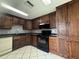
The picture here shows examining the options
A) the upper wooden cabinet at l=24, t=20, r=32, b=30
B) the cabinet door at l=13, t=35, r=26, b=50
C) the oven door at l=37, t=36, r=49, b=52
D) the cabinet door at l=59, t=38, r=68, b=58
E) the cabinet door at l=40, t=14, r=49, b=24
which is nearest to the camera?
the cabinet door at l=59, t=38, r=68, b=58

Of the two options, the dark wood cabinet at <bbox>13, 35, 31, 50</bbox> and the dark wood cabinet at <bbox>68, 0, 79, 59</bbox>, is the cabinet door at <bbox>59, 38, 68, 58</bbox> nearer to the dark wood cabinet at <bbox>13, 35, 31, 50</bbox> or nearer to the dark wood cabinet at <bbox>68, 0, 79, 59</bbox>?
the dark wood cabinet at <bbox>68, 0, 79, 59</bbox>

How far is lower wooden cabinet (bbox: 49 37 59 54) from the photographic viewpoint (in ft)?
12.5

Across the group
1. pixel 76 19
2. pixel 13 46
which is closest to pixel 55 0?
pixel 76 19

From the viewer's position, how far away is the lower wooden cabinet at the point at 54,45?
3.81 meters

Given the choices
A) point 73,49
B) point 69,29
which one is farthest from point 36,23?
point 73,49

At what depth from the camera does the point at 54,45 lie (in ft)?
13.0

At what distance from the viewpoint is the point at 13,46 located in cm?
453

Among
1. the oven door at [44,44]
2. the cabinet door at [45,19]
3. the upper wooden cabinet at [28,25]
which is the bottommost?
the oven door at [44,44]

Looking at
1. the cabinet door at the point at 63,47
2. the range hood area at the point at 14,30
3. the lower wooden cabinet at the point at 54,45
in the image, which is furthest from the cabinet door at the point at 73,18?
the range hood area at the point at 14,30

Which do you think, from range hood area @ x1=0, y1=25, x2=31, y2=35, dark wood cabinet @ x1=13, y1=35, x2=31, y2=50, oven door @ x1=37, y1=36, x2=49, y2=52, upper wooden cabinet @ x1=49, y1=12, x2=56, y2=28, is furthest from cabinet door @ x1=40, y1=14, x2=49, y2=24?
range hood area @ x1=0, y1=25, x2=31, y2=35

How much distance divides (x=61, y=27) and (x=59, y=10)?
2.61ft

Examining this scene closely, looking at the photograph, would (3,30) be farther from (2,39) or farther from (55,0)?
(55,0)

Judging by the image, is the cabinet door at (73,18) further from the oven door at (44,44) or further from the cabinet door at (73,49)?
the oven door at (44,44)

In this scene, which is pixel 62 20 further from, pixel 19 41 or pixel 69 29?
pixel 19 41
